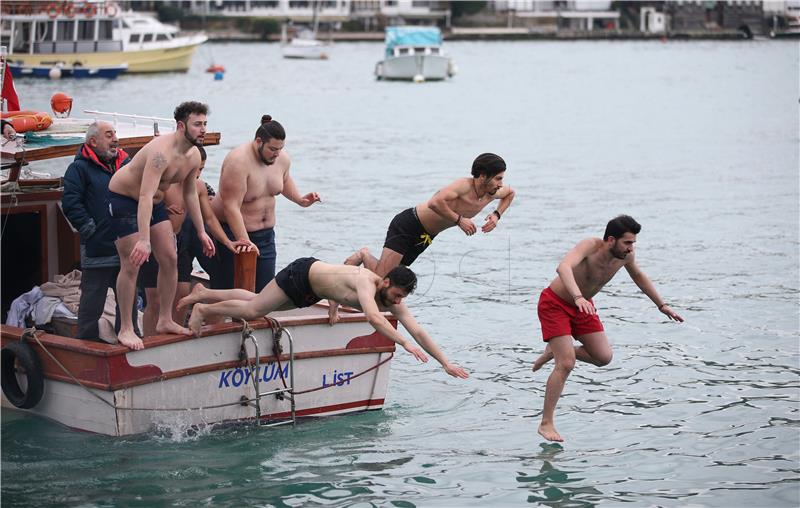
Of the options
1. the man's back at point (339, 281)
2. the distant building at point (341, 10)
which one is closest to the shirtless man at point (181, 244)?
the man's back at point (339, 281)

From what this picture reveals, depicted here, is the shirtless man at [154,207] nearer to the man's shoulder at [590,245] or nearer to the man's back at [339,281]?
the man's back at [339,281]

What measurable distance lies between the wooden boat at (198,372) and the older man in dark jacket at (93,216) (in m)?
0.32

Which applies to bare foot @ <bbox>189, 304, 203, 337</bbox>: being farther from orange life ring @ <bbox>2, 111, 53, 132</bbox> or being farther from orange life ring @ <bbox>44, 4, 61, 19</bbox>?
orange life ring @ <bbox>44, 4, 61, 19</bbox>

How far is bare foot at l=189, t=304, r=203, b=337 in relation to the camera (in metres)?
11.0

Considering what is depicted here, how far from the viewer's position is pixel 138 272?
11.1m

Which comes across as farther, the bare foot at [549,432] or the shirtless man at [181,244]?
the shirtless man at [181,244]

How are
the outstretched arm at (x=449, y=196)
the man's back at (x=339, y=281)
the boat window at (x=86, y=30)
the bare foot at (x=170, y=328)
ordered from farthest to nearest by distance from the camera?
the boat window at (x=86, y=30)
the outstretched arm at (x=449, y=196)
the bare foot at (x=170, y=328)
the man's back at (x=339, y=281)

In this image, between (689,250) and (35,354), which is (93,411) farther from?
(689,250)

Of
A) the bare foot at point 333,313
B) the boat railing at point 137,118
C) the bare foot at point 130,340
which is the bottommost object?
the bare foot at point 130,340

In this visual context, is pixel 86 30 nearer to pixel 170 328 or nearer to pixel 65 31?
pixel 65 31

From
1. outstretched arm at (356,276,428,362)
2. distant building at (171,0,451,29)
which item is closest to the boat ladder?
outstretched arm at (356,276,428,362)

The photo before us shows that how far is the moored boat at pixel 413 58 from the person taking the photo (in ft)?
271

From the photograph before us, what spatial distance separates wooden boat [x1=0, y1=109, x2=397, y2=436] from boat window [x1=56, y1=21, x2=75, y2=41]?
2476 inches

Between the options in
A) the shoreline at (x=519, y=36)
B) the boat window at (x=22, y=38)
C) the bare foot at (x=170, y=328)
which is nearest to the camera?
the bare foot at (x=170, y=328)
